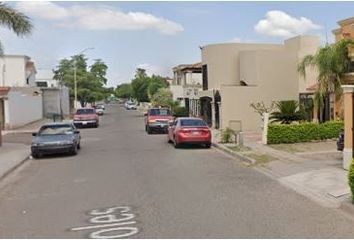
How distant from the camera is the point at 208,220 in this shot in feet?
29.1

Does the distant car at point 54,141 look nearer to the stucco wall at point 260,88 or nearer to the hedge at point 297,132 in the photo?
the hedge at point 297,132

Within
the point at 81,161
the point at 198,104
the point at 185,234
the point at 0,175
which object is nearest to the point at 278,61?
the point at 198,104

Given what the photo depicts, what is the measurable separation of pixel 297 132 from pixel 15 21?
14.3 meters

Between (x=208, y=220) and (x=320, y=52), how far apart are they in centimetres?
1661

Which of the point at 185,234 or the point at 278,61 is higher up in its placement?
the point at 278,61

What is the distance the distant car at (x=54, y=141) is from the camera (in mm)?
20922

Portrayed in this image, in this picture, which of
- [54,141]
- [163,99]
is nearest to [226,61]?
[54,141]

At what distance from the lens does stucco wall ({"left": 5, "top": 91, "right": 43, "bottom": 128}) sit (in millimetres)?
38875

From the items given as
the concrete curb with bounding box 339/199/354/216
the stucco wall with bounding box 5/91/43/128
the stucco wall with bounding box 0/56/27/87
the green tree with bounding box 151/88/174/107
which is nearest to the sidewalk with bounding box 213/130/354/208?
the concrete curb with bounding box 339/199/354/216

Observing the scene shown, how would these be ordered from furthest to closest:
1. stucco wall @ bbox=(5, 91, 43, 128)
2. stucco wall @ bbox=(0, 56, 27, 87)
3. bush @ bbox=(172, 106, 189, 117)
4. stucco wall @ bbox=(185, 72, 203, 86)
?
stucco wall @ bbox=(0, 56, 27, 87) < stucco wall @ bbox=(185, 72, 203, 86) < bush @ bbox=(172, 106, 189, 117) < stucco wall @ bbox=(5, 91, 43, 128)

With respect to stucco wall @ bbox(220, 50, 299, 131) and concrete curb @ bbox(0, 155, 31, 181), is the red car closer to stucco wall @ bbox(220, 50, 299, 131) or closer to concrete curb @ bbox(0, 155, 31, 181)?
concrete curb @ bbox(0, 155, 31, 181)

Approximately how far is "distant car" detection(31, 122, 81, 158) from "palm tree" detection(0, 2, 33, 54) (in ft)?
17.5

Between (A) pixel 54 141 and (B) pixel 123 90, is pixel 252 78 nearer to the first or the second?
(A) pixel 54 141

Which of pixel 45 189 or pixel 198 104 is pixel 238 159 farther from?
pixel 198 104
